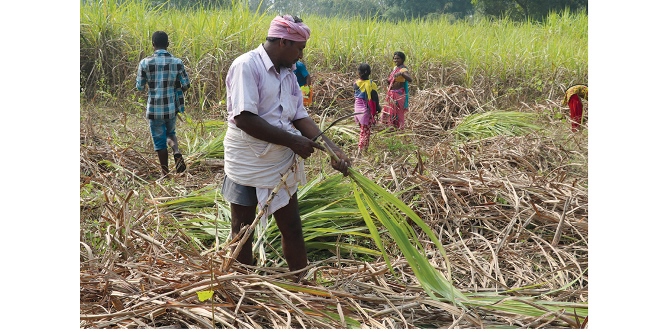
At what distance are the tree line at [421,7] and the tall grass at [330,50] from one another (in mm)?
825

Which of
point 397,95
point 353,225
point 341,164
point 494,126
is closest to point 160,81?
point 353,225

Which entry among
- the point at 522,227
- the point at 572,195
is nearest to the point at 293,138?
the point at 522,227

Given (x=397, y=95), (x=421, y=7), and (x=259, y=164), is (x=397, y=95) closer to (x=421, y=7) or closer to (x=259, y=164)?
(x=259, y=164)

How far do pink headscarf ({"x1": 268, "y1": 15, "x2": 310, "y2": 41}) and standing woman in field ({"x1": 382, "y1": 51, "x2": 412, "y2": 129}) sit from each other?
14.0 ft

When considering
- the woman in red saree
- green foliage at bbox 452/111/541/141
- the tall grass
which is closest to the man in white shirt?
green foliage at bbox 452/111/541/141

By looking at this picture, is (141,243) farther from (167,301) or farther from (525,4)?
(525,4)

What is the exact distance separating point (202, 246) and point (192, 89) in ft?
17.4

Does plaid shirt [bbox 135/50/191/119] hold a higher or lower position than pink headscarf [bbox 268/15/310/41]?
lower

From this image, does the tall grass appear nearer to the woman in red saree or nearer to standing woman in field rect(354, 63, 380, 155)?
the woman in red saree

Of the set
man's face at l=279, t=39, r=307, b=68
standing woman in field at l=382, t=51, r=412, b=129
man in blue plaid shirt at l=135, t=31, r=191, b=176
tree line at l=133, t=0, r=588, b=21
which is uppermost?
man's face at l=279, t=39, r=307, b=68

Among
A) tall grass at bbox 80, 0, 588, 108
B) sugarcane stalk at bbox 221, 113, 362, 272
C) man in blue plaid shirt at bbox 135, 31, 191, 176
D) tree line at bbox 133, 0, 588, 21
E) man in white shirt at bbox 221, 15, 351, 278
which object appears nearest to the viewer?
sugarcane stalk at bbox 221, 113, 362, 272

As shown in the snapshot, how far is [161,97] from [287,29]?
2835mm

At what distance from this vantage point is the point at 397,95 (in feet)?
22.4

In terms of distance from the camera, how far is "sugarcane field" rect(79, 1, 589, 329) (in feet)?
7.51
